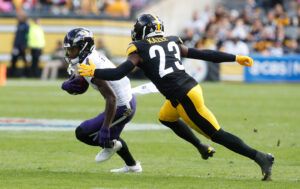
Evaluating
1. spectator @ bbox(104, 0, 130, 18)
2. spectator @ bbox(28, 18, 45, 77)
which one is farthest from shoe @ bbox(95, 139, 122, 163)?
spectator @ bbox(104, 0, 130, 18)

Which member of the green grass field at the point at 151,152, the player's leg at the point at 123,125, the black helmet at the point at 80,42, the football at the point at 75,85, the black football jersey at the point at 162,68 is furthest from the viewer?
the player's leg at the point at 123,125

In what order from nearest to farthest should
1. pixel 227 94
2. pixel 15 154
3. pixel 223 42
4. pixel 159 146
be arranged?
pixel 15 154 < pixel 159 146 < pixel 227 94 < pixel 223 42

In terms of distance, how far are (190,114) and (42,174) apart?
164 centimetres

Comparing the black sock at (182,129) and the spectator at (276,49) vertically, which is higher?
the black sock at (182,129)

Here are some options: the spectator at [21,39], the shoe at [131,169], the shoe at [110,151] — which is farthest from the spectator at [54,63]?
the shoe at [110,151]

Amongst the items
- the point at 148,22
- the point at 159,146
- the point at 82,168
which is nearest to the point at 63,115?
the point at 159,146

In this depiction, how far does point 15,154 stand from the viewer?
1062 centimetres

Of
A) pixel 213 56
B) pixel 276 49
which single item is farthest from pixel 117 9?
pixel 213 56

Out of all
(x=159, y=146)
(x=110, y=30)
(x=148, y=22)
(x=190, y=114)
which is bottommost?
(x=110, y=30)

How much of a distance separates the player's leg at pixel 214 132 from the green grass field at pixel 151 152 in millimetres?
226

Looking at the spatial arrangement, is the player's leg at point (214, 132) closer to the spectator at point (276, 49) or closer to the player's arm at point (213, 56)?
the player's arm at point (213, 56)

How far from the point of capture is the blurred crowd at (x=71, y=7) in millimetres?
28234

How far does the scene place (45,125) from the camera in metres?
14.0

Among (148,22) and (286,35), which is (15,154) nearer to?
(148,22)
